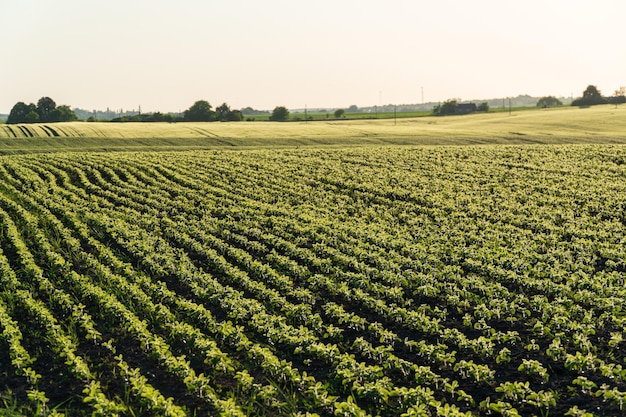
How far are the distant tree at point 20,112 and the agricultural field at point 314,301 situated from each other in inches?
3931

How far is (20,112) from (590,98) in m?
125

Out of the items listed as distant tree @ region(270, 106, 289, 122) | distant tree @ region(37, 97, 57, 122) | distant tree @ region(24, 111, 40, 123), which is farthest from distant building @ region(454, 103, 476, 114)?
distant tree @ region(24, 111, 40, 123)

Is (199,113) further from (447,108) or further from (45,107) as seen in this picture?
(447,108)

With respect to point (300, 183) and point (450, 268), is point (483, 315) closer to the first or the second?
point (450, 268)

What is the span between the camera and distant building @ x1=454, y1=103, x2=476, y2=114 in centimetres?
13012

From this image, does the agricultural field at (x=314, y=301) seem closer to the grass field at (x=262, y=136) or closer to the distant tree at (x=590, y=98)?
the grass field at (x=262, y=136)

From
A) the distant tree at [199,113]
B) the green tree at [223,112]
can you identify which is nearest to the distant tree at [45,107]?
the distant tree at [199,113]

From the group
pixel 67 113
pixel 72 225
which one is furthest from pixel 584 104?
pixel 72 225

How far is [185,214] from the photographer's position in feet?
84.9

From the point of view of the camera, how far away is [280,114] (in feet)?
427

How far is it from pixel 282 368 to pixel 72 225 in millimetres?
15973

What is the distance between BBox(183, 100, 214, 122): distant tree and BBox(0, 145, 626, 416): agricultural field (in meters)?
93.3

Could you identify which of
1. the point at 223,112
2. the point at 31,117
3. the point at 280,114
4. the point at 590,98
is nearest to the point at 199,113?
the point at 223,112

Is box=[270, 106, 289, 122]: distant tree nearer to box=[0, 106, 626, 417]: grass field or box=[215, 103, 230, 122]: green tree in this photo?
box=[215, 103, 230, 122]: green tree
